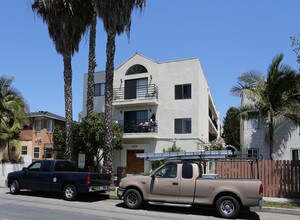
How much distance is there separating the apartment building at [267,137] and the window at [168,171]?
12.4 meters

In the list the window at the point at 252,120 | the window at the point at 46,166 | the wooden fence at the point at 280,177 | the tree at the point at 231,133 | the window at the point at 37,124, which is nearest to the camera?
the wooden fence at the point at 280,177

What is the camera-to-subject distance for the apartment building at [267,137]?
Result: 2319 centimetres

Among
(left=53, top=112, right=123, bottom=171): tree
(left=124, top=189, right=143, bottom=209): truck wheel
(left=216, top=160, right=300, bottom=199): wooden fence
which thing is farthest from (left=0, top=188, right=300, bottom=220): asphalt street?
(left=53, top=112, right=123, bottom=171): tree


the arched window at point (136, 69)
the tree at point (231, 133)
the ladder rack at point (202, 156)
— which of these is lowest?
the ladder rack at point (202, 156)

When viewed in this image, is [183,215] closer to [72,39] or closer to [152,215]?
[152,215]

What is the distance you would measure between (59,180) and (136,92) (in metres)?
16.1

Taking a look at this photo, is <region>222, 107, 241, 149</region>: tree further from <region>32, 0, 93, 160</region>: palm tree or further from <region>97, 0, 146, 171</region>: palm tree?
<region>97, 0, 146, 171</region>: palm tree

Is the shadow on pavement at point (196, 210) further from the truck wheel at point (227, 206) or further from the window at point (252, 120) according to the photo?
the window at point (252, 120)

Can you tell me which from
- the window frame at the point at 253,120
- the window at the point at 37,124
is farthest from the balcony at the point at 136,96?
the window at the point at 37,124

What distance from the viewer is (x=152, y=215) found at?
38.1 ft

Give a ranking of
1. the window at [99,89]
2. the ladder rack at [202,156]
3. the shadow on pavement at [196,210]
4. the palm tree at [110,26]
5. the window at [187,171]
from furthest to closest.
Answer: the window at [99,89] → the palm tree at [110,26] → the ladder rack at [202,156] → the window at [187,171] → the shadow on pavement at [196,210]

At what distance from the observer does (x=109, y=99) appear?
20.2 metres

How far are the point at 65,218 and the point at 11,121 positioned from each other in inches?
1010

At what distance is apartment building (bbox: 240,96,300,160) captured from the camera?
23.2 metres
